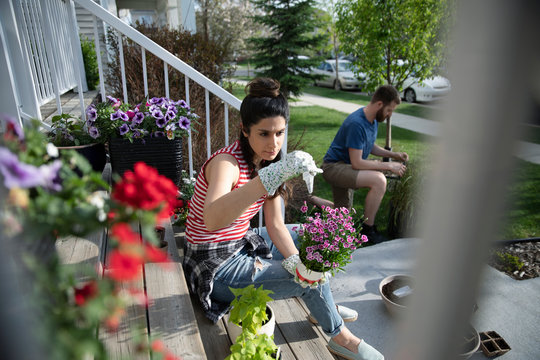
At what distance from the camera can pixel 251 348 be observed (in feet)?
4.18

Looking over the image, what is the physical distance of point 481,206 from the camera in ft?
0.90

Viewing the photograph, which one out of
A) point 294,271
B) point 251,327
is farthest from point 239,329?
point 294,271

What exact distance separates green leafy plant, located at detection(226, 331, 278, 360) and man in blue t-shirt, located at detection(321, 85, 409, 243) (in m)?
2.03

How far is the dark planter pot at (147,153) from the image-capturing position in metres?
2.14

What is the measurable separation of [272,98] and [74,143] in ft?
3.74

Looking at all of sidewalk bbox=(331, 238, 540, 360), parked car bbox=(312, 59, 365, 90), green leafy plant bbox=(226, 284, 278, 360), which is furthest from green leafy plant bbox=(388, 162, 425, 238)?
parked car bbox=(312, 59, 365, 90)

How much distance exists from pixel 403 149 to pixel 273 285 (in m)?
4.72

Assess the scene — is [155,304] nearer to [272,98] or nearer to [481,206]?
[272,98]

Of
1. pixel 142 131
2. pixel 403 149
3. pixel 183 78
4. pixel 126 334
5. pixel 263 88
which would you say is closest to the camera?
pixel 126 334

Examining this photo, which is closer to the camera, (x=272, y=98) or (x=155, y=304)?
(x=155, y=304)

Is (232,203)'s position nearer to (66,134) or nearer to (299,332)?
(299,332)

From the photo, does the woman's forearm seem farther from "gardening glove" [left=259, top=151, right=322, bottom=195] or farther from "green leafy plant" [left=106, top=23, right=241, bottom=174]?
"green leafy plant" [left=106, top=23, right=241, bottom=174]

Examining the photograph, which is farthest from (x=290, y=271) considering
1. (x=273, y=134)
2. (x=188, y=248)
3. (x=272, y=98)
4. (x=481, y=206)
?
(x=481, y=206)

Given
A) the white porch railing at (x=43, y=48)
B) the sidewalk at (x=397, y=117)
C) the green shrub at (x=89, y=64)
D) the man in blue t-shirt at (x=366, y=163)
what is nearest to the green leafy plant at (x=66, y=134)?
the white porch railing at (x=43, y=48)
